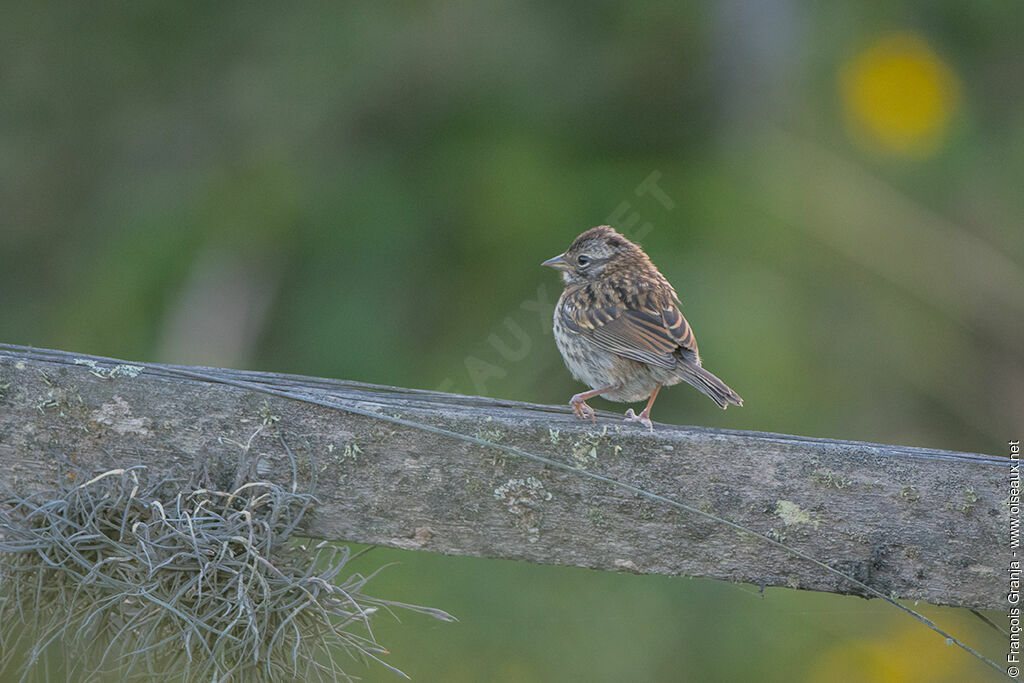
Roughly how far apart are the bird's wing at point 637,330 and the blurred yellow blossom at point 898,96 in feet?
6.45

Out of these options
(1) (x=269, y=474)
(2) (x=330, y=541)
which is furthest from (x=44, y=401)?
(2) (x=330, y=541)

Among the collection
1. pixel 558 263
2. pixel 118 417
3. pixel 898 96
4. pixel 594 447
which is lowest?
pixel 118 417

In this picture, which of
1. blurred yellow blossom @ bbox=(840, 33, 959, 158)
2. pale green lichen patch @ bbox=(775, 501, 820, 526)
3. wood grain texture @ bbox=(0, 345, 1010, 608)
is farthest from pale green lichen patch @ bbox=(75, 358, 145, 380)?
blurred yellow blossom @ bbox=(840, 33, 959, 158)

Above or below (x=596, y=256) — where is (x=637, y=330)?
below

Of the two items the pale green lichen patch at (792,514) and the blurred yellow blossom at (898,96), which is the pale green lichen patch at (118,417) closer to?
the pale green lichen patch at (792,514)

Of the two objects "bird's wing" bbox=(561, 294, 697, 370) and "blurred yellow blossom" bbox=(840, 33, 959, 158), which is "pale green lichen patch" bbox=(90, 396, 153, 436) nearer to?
"bird's wing" bbox=(561, 294, 697, 370)

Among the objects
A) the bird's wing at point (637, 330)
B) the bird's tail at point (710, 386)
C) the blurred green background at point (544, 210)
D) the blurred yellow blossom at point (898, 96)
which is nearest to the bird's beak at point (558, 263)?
the bird's wing at point (637, 330)

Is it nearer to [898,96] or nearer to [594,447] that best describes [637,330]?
[594,447]

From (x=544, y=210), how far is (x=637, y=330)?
1.28m

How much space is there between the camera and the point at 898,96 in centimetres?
491

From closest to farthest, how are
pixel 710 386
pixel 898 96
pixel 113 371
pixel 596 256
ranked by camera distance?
pixel 113 371
pixel 710 386
pixel 596 256
pixel 898 96

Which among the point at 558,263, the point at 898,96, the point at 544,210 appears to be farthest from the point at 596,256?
the point at 898,96

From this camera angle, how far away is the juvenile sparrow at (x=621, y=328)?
321cm

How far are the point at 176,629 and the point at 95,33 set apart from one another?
411 cm
